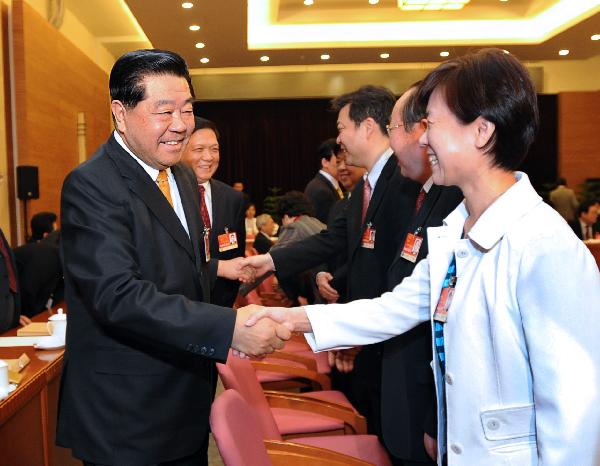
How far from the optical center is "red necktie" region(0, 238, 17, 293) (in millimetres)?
3443

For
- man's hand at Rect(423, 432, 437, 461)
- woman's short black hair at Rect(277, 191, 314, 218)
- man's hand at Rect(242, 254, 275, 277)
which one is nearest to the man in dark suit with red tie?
man's hand at Rect(423, 432, 437, 461)

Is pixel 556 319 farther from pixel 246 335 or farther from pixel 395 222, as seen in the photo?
pixel 395 222

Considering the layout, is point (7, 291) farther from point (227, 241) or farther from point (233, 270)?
point (233, 270)

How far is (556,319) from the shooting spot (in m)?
1.11

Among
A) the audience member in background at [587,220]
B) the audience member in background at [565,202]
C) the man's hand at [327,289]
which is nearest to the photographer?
the man's hand at [327,289]

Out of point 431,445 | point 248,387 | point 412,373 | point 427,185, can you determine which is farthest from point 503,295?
point 248,387

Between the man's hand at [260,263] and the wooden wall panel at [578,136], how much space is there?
12.1 m

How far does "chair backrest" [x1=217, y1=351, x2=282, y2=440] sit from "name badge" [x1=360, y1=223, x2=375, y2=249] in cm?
64

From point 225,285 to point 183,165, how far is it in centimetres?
138

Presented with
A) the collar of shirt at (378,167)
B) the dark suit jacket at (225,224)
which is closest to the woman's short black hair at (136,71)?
the collar of shirt at (378,167)

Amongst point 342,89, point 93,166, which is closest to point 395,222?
point 93,166

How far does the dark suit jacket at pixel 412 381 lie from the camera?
1955 millimetres

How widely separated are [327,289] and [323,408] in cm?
76

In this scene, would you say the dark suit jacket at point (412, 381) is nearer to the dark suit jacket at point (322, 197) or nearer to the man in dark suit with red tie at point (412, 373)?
the man in dark suit with red tie at point (412, 373)
